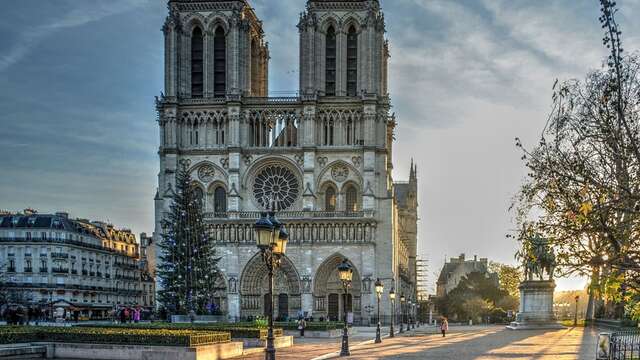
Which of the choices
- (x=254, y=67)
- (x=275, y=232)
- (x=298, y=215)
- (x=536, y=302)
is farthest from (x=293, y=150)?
(x=275, y=232)

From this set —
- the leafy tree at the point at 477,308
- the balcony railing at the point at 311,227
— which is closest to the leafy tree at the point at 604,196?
the balcony railing at the point at 311,227

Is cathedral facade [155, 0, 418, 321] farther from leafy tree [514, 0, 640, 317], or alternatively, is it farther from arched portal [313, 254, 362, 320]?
leafy tree [514, 0, 640, 317]

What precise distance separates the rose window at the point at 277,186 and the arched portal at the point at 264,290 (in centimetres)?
542

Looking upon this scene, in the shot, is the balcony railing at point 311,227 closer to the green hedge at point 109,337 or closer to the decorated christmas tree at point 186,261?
the decorated christmas tree at point 186,261

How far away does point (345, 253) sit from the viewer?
87188 mm

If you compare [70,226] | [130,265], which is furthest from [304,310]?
[130,265]

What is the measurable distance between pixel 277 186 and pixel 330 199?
200 inches

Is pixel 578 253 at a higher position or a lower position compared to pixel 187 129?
lower

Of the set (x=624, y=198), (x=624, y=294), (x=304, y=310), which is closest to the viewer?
(x=624, y=198)

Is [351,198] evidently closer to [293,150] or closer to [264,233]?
[293,150]

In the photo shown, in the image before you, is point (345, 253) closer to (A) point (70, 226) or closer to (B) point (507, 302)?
(A) point (70, 226)

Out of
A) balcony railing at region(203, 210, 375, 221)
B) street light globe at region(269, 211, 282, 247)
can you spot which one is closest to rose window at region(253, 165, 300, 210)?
balcony railing at region(203, 210, 375, 221)

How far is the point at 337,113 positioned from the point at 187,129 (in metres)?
14.0

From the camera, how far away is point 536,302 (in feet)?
215
